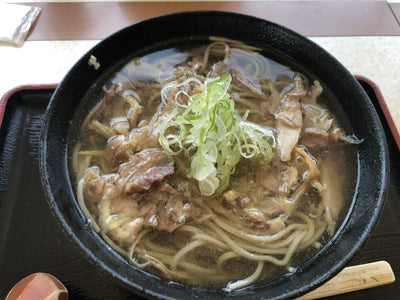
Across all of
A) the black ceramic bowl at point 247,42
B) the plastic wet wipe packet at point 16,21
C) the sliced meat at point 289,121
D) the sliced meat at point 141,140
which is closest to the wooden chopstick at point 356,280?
the black ceramic bowl at point 247,42

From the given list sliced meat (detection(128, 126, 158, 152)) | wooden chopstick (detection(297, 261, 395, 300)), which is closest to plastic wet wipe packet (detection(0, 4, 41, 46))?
sliced meat (detection(128, 126, 158, 152))

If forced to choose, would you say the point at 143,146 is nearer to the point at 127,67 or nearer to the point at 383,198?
the point at 127,67

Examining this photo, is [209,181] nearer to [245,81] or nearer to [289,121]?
[289,121]

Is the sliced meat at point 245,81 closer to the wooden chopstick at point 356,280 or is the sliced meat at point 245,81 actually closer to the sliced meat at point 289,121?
the sliced meat at point 289,121

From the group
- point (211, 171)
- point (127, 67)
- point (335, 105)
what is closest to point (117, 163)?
point (211, 171)

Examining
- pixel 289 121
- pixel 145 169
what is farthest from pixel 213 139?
pixel 289 121

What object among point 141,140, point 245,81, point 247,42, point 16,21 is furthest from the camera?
point 16,21
